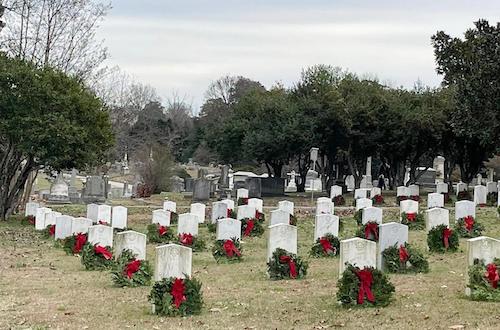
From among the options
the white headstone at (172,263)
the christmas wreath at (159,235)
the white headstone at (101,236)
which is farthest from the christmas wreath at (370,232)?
the white headstone at (172,263)

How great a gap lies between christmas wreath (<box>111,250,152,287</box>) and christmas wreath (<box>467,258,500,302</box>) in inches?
210

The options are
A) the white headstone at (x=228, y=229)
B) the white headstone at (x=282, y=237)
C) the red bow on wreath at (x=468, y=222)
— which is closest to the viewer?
the white headstone at (x=282, y=237)

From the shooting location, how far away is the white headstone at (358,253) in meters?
11.0

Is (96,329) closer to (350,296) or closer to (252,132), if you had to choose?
(350,296)

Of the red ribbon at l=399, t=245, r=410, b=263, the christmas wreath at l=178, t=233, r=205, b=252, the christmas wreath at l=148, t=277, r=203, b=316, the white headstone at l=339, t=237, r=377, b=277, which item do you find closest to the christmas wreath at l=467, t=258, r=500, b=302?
the white headstone at l=339, t=237, r=377, b=277

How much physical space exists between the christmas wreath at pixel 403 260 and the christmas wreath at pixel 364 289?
276cm

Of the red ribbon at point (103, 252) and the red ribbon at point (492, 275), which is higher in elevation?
the red ribbon at point (492, 275)

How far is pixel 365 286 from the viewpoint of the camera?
10391 mm

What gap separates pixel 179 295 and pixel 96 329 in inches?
49.1

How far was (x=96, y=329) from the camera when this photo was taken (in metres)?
9.62

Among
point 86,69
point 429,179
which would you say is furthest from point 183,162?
point 86,69

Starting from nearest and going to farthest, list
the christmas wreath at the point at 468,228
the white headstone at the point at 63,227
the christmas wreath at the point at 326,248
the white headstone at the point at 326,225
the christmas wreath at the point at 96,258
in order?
the christmas wreath at the point at 96,258 → the christmas wreath at the point at 326,248 → the white headstone at the point at 326,225 → the christmas wreath at the point at 468,228 → the white headstone at the point at 63,227

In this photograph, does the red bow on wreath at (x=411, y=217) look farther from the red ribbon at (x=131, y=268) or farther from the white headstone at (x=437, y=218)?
the red ribbon at (x=131, y=268)

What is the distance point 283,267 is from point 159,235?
7733 mm
